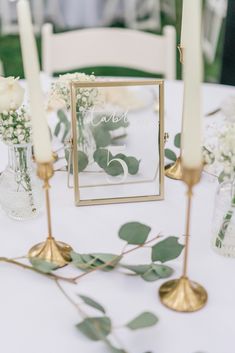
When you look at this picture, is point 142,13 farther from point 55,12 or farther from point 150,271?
point 150,271

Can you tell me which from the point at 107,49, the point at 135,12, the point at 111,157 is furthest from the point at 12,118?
the point at 135,12

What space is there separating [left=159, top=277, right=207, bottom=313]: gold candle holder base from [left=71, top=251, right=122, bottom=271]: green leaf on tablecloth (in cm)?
12

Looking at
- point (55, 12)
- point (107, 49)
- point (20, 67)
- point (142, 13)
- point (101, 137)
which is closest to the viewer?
point (101, 137)

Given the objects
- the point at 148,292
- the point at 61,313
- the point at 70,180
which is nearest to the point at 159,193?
the point at 70,180

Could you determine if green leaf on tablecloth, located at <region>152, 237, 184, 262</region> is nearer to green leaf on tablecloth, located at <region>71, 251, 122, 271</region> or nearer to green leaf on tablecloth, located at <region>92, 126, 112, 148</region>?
green leaf on tablecloth, located at <region>71, 251, 122, 271</region>

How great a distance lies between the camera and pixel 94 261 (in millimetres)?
1134

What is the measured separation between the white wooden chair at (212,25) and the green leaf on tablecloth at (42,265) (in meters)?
2.69

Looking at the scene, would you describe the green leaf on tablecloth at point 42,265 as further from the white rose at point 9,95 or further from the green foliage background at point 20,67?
the green foliage background at point 20,67

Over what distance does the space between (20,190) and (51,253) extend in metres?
0.21

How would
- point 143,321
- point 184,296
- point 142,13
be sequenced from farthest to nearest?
1. point 142,13
2. point 184,296
3. point 143,321

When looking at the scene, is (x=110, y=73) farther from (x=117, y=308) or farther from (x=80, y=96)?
(x=117, y=308)

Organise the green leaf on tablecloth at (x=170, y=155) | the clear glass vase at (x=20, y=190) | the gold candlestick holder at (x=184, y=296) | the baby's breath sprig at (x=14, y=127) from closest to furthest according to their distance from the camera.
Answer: the gold candlestick holder at (x=184, y=296)
the baby's breath sprig at (x=14, y=127)
the clear glass vase at (x=20, y=190)
the green leaf on tablecloth at (x=170, y=155)

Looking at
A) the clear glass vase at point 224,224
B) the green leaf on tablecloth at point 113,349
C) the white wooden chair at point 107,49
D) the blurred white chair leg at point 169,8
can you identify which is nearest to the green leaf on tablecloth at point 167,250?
the clear glass vase at point 224,224

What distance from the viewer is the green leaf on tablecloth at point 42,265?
1.11 m
